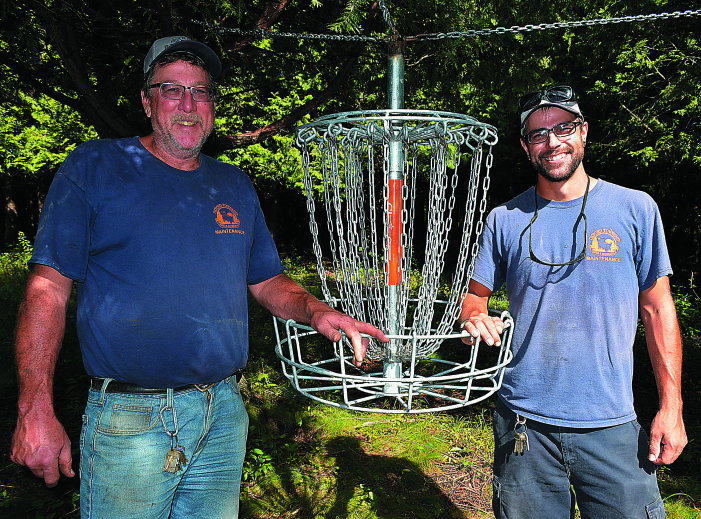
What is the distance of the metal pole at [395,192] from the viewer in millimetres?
1653

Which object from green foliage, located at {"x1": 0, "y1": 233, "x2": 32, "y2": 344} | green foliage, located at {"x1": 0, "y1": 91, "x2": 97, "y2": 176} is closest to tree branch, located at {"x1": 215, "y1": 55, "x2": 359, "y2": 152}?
green foliage, located at {"x1": 0, "y1": 233, "x2": 32, "y2": 344}

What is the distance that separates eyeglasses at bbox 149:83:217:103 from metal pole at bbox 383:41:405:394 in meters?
0.80

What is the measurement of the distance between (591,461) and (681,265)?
410 inches

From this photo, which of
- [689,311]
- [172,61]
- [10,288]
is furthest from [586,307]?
[10,288]

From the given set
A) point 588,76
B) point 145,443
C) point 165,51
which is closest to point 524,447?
point 145,443

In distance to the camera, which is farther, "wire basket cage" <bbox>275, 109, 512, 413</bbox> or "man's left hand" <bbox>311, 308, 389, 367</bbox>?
"wire basket cage" <bbox>275, 109, 512, 413</bbox>

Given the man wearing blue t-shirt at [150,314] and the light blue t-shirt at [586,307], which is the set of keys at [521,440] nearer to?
the light blue t-shirt at [586,307]

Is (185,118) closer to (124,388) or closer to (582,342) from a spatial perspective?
(124,388)

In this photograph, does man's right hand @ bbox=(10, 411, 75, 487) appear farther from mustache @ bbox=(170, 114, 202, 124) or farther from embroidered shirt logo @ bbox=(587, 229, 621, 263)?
embroidered shirt logo @ bbox=(587, 229, 621, 263)

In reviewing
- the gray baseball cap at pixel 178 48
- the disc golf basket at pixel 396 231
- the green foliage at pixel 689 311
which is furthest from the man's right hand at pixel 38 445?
the green foliage at pixel 689 311

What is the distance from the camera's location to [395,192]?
5.42 feet

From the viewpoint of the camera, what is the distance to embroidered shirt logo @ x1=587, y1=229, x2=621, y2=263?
2.14 metres

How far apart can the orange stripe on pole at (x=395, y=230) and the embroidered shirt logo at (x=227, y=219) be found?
743 mm

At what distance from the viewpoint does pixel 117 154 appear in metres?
2.00
